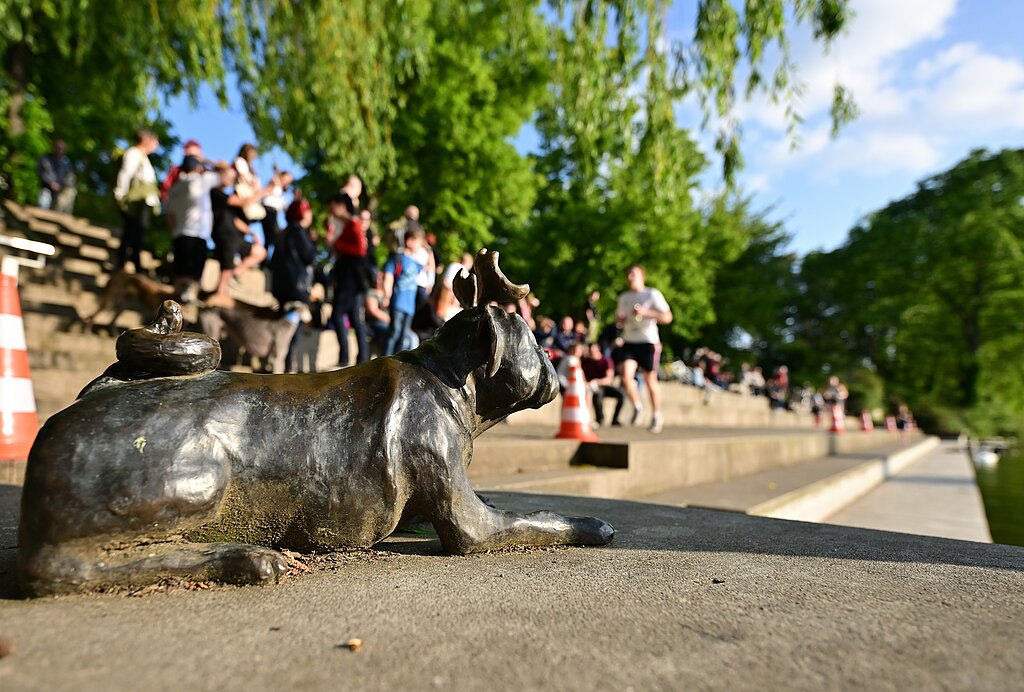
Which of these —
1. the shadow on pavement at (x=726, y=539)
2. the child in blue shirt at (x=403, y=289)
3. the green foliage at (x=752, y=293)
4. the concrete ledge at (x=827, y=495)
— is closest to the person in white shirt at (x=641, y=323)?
the concrete ledge at (x=827, y=495)

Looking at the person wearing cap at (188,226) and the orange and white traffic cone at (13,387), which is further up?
the person wearing cap at (188,226)

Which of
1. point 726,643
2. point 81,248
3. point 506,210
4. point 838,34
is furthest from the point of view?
point 506,210

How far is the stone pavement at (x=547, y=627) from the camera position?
1.31 meters

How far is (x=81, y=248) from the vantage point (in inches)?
418

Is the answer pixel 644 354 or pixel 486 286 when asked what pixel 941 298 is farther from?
pixel 486 286

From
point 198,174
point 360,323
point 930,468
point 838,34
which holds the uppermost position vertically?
point 838,34

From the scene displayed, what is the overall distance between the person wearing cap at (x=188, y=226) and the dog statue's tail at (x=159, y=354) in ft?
15.5

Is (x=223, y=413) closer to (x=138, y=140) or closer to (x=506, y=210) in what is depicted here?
(x=138, y=140)

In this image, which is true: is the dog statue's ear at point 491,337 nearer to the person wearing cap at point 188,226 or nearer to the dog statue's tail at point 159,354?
the dog statue's tail at point 159,354

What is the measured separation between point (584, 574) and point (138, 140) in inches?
313

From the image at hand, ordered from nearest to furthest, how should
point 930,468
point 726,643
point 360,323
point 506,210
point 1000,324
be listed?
point 726,643 → point 360,323 → point 930,468 → point 506,210 → point 1000,324

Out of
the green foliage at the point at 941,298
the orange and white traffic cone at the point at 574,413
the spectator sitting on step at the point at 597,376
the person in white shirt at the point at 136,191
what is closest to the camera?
the orange and white traffic cone at the point at 574,413

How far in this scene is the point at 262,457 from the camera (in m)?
1.98

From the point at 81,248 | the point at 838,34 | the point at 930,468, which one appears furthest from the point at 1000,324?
the point at 81,248
